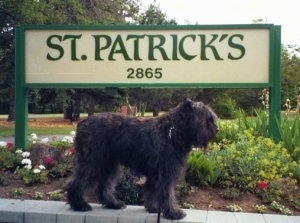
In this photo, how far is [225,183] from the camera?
7.47 m

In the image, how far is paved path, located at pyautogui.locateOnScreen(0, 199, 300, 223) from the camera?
20.6 feet

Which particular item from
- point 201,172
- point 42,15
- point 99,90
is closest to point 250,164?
point 201,172

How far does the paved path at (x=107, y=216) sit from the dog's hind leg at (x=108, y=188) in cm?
11

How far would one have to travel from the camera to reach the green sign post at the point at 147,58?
938 cm

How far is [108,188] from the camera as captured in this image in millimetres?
6879

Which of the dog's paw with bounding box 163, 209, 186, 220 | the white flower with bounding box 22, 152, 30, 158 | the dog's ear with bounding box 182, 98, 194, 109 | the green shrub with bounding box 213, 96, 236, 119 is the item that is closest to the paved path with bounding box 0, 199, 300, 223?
the dog's paw with bounding box 163, 209, 186, 220

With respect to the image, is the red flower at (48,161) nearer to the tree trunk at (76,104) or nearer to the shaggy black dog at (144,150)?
the shaggy black dog at (144,150)

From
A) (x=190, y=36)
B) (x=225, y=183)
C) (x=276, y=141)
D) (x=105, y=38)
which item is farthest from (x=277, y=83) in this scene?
(x=105, y=38)

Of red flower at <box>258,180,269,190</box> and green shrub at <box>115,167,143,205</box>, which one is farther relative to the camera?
green shrub at <box>115,167,143,205</box>

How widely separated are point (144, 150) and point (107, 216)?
0.96 m

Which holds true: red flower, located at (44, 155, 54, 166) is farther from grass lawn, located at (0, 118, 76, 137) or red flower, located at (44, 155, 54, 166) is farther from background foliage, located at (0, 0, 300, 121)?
grass lawn, located at (0, 118, 76, 137)

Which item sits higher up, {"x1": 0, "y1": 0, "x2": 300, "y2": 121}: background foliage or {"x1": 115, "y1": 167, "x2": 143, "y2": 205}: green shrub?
{"x1": 0, "y1": 0, "x2": 300, "y2": 121}: background foliage

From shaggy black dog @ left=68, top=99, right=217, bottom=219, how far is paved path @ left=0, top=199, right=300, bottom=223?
150 mm

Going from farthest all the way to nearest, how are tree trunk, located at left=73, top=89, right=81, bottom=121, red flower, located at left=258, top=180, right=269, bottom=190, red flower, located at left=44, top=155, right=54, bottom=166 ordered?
tree trunk, located at left=73, top=89, right=81, bottom=121
red flower, located at left=44, top=155, right=54, bottom=166
red flower, located at left=258, top=180, right=269, bottom=190
